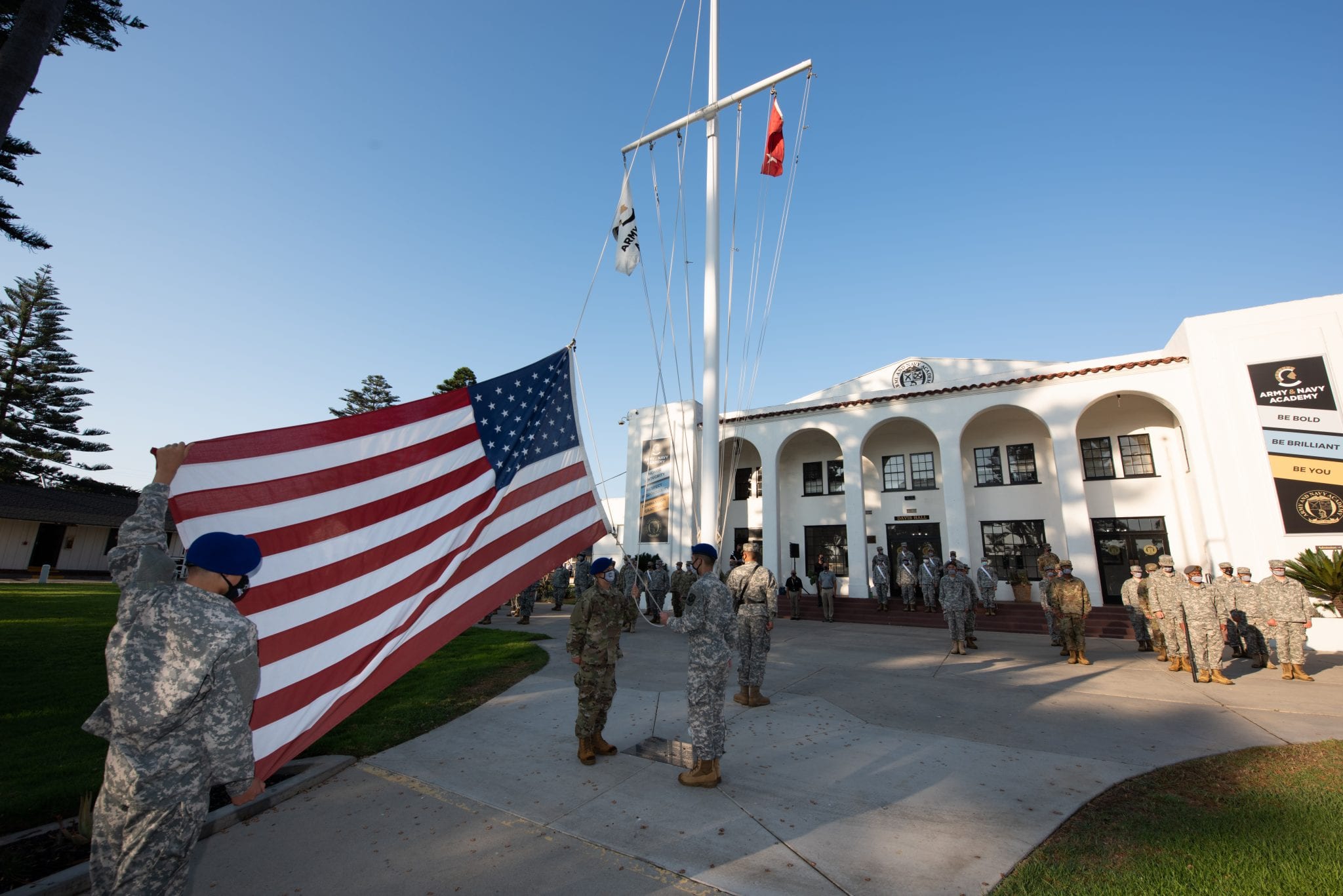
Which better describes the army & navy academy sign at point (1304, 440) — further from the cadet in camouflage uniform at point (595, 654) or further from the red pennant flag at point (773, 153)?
the cadet in camouflage uniform at point (595, 654)

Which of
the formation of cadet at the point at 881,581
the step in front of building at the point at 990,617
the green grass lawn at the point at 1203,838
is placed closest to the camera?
the green grass lawn at the point at 1203,838

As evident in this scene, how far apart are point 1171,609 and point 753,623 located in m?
7.54

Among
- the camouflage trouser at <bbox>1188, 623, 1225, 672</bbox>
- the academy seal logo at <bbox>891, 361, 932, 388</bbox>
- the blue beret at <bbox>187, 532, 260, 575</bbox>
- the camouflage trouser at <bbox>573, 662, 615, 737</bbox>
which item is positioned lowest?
the camouflage trouser at <bbox>573, 662, 615, 737</bbox>

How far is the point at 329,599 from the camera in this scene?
372 centimetres

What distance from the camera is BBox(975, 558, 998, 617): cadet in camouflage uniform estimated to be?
1694 cm

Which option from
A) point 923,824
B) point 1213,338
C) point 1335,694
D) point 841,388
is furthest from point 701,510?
point 841,388

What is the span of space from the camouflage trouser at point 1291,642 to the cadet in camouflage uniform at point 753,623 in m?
8.62

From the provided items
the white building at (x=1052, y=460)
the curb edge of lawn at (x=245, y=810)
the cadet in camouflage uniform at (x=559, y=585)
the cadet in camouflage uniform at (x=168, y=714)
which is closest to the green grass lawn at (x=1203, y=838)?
the cadet in camouflage uniform at (x=168, y=714)

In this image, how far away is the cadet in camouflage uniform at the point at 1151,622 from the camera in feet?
35.2

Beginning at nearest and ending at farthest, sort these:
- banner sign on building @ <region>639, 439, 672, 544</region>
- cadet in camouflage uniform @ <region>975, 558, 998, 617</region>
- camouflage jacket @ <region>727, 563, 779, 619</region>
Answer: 1. camouflage jacket @ <region>727, 563, 779, 619</region>
2. cadet in camouflage uniform @ <region>975, 558, 998, 617</region>
3. banner sign on building @ <region>639, 439, 672, 544</region>

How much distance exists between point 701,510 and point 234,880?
6058 mm

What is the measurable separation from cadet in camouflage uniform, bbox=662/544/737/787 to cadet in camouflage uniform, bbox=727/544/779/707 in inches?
83.2

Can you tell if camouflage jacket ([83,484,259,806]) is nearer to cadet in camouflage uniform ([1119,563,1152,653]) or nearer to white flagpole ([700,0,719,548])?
white flagpole ([700,0,719,548])

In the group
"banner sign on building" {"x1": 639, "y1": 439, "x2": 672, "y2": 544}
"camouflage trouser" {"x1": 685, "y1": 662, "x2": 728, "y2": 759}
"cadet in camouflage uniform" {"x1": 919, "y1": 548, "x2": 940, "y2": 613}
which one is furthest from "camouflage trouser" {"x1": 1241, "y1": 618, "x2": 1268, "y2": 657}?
"banner sign on building" {"x1": 639, "y1": 439, "x2": 672, "y2": 544}
